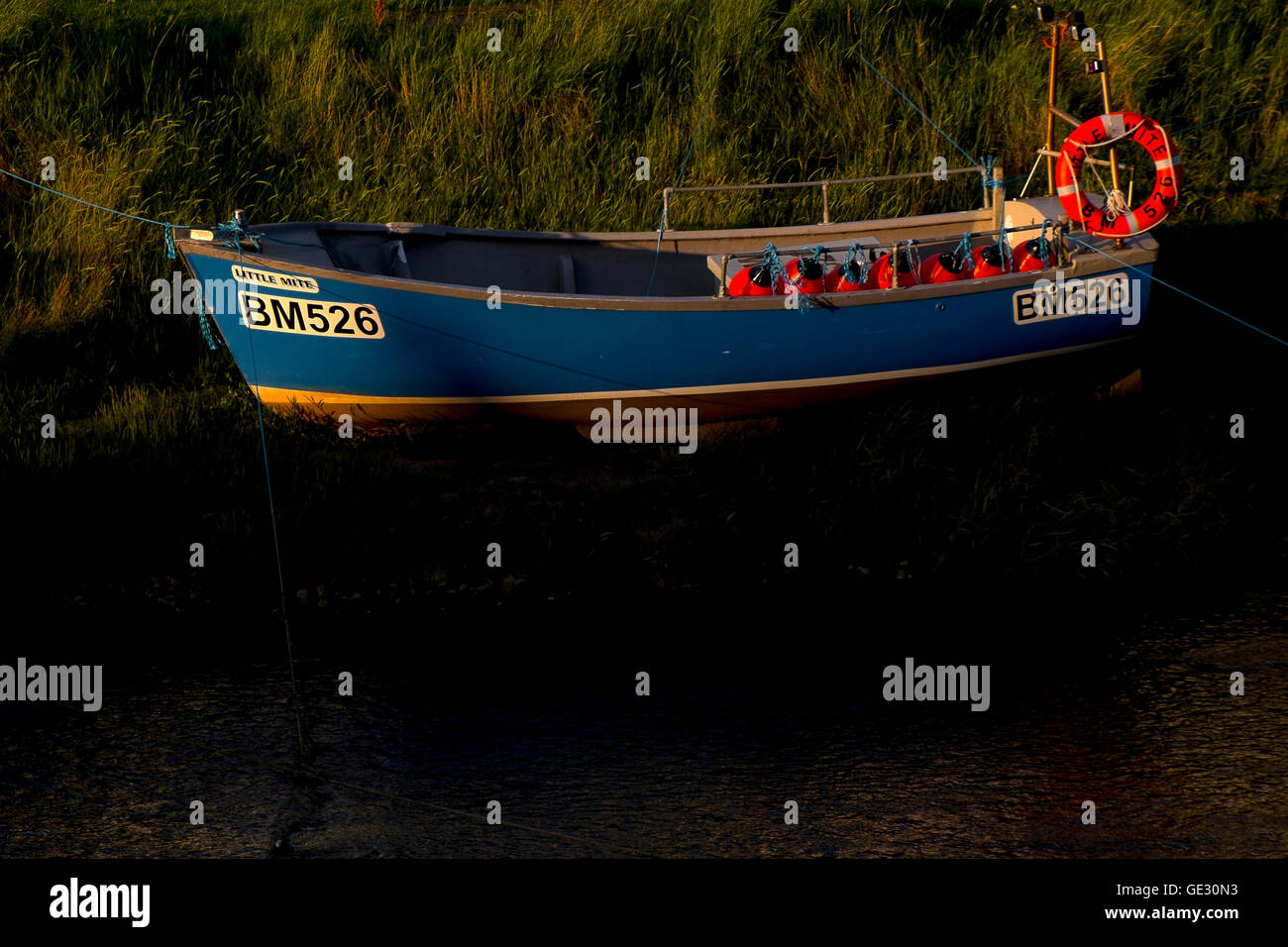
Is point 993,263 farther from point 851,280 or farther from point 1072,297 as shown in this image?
point 851,280

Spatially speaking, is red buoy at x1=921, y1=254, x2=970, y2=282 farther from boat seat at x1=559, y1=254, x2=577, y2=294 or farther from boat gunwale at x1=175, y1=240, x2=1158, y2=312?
boat seat at x1=559, y1=254, x2=577, y2=294

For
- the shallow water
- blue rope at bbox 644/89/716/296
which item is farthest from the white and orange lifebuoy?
the shallow water

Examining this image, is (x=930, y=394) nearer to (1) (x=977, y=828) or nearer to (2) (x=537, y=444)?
(2) (x=537, y=444)

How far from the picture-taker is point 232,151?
13.0m

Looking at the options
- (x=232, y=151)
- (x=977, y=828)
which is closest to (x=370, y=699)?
(x=977, y=828)

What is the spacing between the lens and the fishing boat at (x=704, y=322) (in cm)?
947

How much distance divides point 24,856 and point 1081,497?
6.02m

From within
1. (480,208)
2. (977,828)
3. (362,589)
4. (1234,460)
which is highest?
(480,208)

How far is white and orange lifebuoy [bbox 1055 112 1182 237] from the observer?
31.8ft

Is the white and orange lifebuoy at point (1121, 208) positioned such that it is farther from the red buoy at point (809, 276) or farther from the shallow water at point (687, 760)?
the shallow water at point (687, 760)

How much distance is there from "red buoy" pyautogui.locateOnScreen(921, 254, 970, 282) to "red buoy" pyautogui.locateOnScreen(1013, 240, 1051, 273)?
0.38m

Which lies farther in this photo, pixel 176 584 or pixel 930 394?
pixel 930 394

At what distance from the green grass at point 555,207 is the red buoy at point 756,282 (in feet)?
3.06

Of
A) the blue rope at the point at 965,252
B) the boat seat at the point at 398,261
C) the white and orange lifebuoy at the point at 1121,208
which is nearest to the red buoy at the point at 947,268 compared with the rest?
the blue rope at the point at 965,252
